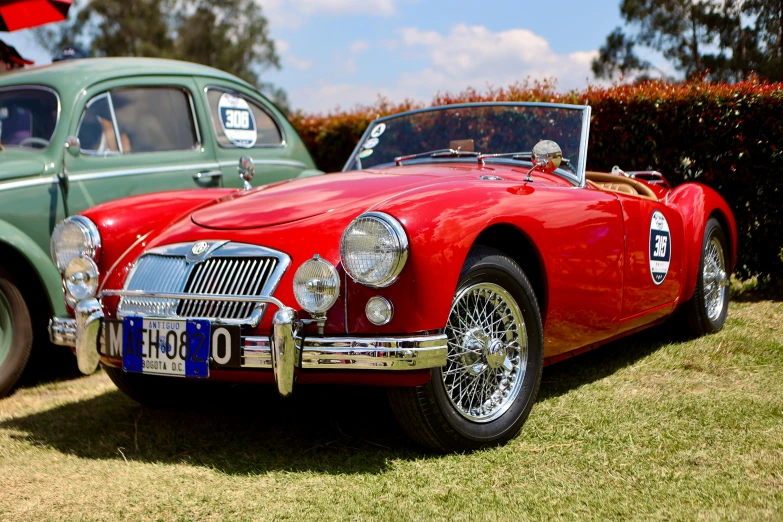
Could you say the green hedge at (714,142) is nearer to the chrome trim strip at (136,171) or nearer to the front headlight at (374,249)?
the chrome trim strip at (136,171)

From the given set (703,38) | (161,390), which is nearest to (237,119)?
(161,390)

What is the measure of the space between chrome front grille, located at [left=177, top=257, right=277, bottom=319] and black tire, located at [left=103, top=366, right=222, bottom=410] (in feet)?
2.39

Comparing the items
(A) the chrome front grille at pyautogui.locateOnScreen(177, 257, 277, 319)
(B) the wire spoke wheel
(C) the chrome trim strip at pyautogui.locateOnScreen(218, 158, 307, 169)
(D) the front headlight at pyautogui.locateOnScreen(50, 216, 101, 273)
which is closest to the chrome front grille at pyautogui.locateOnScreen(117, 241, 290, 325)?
(A) the chrome front grille at pyautogui.locateOnScreen(177, 257, 277, 319)

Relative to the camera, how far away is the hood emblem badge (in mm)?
3263

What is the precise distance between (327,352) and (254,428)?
3.17 ft

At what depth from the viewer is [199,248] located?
3287 mm

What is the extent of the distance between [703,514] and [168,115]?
13.9 ft

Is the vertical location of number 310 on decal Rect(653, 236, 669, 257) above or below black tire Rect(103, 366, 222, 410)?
above

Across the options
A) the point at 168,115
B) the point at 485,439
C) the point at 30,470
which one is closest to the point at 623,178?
the point at 485,439

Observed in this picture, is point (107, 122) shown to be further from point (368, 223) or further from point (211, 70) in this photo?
point (368, 223)

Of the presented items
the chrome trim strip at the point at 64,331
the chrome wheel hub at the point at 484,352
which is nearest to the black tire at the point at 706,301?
the chrome wheel hub at the point at 484,352

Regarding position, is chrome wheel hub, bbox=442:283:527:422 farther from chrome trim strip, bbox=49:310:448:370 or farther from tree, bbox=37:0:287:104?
tree, bbox=37:0:287:104

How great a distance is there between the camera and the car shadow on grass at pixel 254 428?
125 inches

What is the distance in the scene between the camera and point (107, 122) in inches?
204
